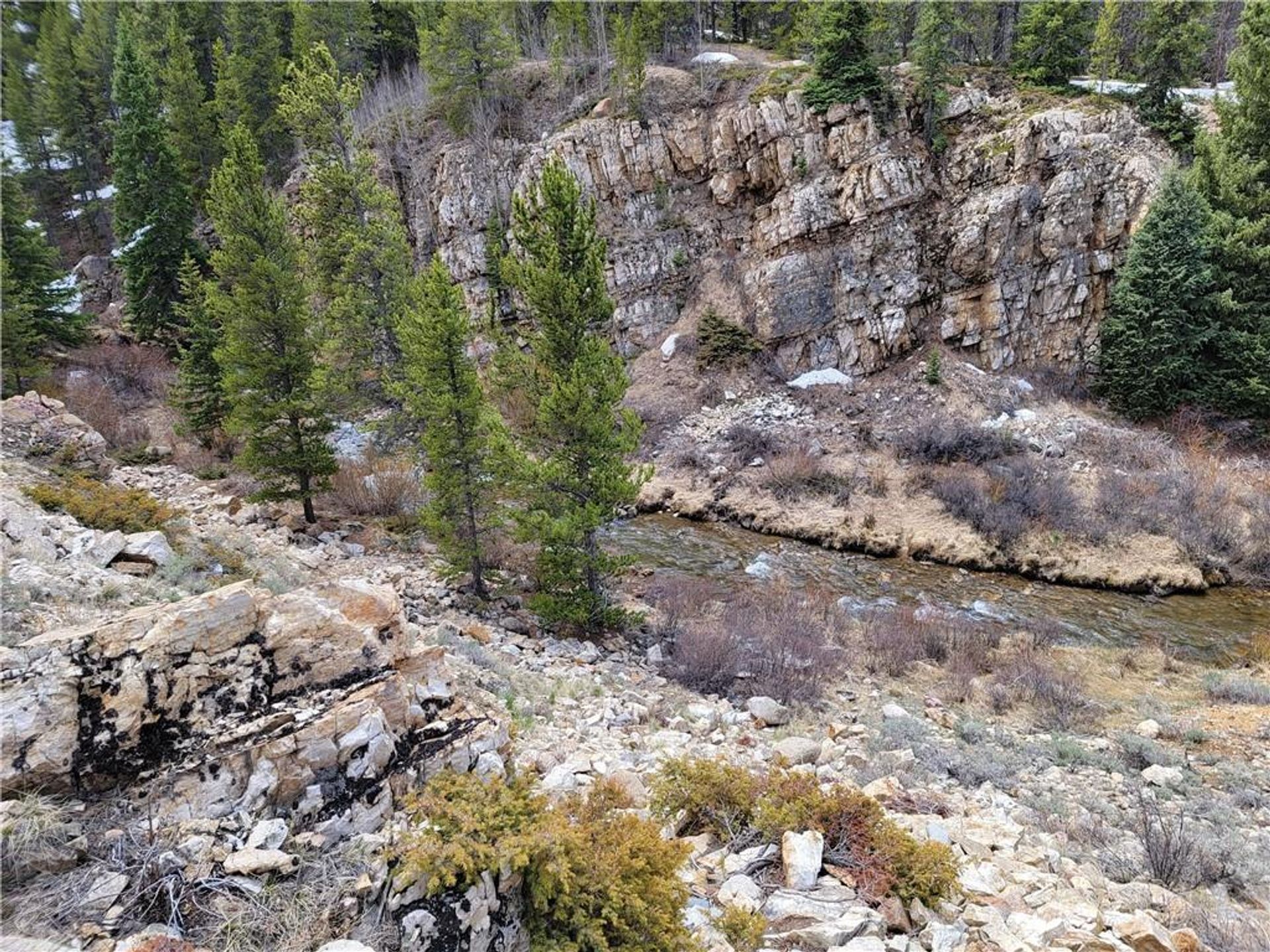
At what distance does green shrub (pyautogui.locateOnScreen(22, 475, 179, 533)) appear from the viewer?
9.27 meters

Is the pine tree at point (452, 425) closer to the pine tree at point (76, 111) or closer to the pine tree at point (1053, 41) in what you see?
the pine tree at point (1053, 41)

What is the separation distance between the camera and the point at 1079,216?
78.2ft

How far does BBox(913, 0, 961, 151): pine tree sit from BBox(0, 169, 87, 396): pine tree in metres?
34.1

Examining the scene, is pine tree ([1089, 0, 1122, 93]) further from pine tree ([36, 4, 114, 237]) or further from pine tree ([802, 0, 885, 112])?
pine tree ([36, 4, 114, 237])

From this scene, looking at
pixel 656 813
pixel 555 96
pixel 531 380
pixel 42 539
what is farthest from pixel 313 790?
pixel 555 96

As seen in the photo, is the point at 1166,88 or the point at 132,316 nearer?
the point at 1166,88

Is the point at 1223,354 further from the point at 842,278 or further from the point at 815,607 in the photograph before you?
the point at 815,607

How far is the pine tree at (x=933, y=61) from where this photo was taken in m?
24.9

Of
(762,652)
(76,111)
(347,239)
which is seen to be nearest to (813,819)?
(762,652)

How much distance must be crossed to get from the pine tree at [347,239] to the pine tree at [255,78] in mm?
21125

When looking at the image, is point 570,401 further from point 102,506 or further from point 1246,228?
point 1246,228

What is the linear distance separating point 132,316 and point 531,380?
2575 centimetres

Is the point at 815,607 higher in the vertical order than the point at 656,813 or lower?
lower

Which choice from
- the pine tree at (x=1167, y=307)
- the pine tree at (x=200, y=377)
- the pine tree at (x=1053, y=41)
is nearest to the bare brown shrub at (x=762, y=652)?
the pine tree at (x=200, y=377)
